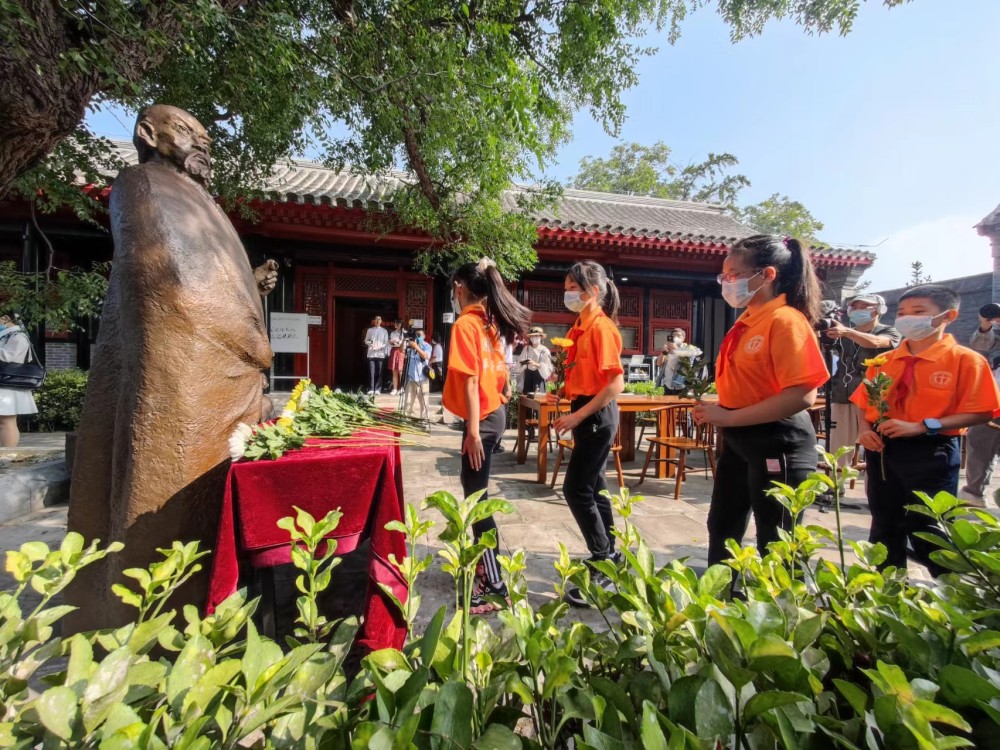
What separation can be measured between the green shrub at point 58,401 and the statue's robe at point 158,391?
22.0ft

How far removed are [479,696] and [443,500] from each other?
0.90 ft

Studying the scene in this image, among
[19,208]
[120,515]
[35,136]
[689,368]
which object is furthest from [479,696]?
[19,208]

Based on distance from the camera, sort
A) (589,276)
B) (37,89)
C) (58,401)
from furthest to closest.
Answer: (58,401) < (37,89) < (589,276)

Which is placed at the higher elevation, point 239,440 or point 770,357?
point 770,357

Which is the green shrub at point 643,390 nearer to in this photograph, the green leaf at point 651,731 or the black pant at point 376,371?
the black pant at point 376,371

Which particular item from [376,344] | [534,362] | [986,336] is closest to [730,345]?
[986,336]

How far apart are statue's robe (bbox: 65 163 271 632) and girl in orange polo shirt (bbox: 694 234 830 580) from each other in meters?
1.85

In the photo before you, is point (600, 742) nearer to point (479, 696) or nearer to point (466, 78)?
point (479, 696)

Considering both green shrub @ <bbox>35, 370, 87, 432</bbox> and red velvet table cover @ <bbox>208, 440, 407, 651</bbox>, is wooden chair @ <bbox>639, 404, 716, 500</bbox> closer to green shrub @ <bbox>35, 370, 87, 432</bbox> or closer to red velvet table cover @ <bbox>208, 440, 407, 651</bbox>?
red velvet table cover @ <bbox>208, 440, 407, 651</bbox>

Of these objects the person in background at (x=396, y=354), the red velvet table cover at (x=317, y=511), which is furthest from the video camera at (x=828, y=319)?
the person in background at (x=396, y=354)

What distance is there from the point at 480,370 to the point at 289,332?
276 inches

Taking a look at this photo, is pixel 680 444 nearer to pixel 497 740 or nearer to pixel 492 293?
pixel 492 293

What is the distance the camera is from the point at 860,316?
12.4 feet

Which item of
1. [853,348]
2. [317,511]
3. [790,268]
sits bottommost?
[317,511]
